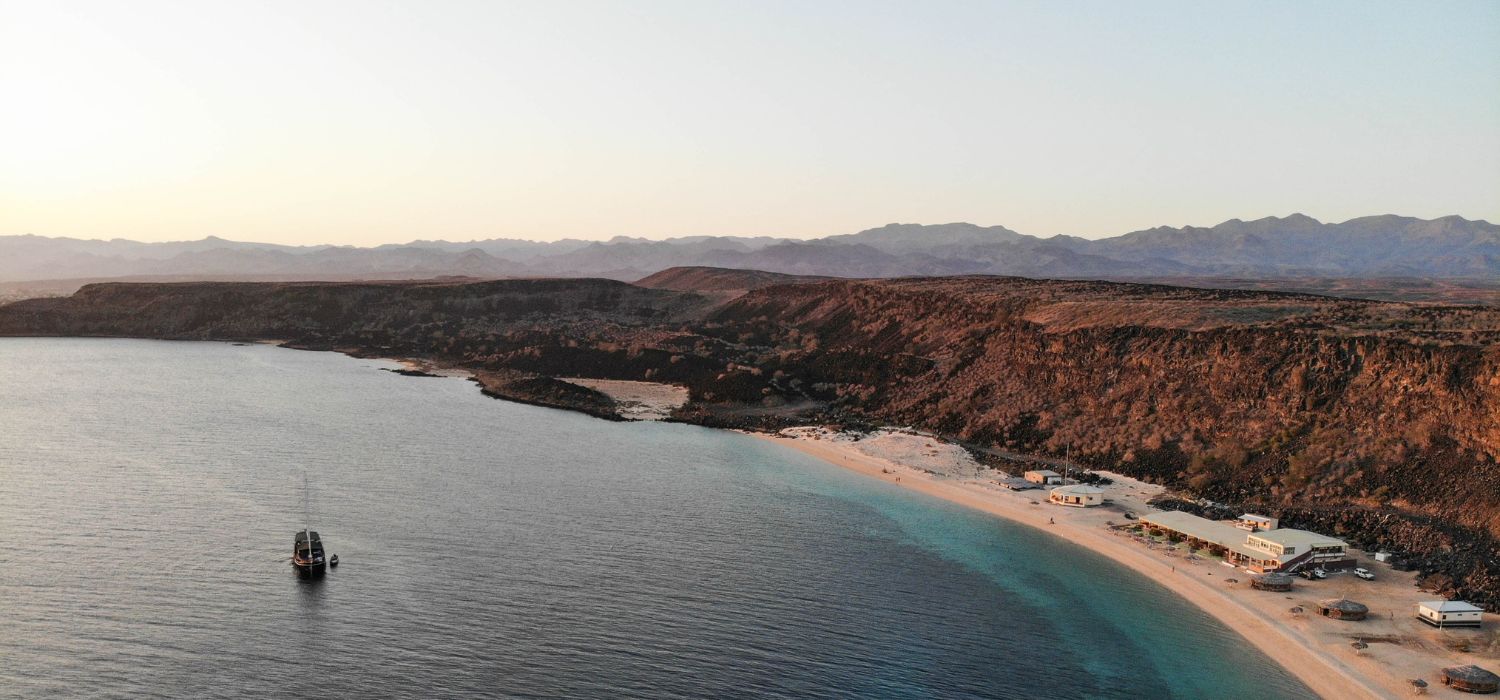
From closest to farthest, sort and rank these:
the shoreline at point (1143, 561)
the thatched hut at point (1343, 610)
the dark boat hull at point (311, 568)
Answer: the shoreline at point (1143, 561) → the thatched hut at point (1343, 610) → the dark boat hull at point (311, 568)

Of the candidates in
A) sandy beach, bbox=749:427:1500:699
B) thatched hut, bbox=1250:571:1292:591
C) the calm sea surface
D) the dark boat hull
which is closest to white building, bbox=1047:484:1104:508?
sandy beach, bbox=749:427:1500:699

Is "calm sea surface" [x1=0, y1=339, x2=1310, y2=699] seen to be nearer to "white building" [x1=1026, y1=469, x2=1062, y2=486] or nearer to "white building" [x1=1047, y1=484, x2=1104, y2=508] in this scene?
"white building" [x1=1047, y1=484, x2=1104, y2=508]

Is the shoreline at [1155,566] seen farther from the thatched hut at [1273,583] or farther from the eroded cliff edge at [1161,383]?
the eroded cliff edge at [1161,383]

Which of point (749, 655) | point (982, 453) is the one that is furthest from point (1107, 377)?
point (749, 655)

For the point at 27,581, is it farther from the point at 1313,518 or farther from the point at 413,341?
the point at 413,341

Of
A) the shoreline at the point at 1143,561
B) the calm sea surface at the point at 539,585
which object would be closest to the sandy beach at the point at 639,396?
the shoreline at the point at 1143,561

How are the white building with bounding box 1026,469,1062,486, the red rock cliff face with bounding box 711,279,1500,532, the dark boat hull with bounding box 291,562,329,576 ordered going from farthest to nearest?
the white building with bounding box 1026,469,1062,486
the red rock cliff face with bounding box 711,279,1500,532
the dark boat hull with bounding box 291,562,329,576
